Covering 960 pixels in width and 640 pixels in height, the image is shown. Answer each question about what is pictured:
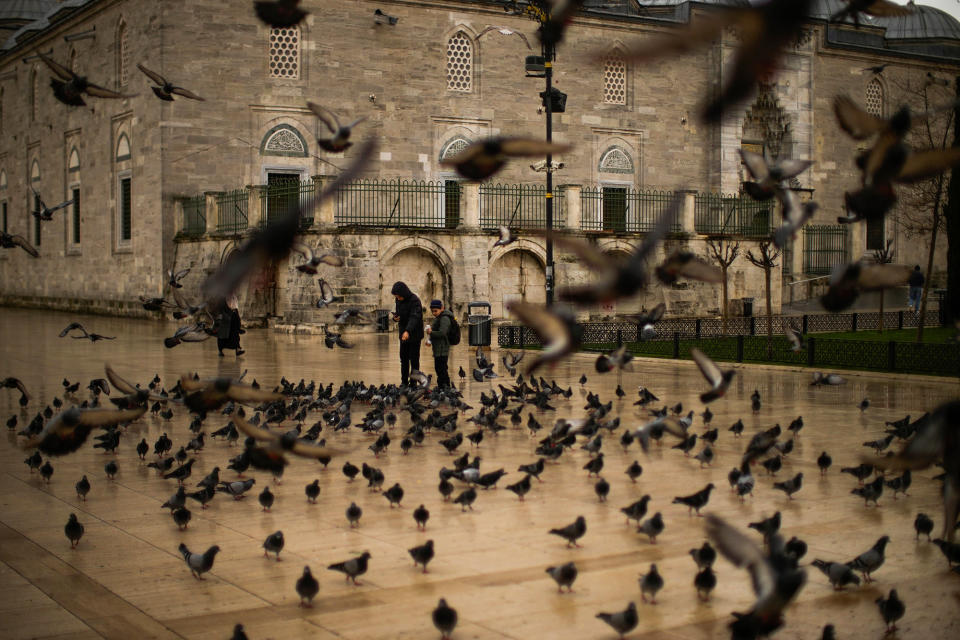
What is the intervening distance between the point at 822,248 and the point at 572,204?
1141 centimetres

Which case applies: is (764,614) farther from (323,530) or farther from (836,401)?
(836,401)

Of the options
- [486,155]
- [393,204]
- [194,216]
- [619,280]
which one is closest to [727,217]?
[393,204]

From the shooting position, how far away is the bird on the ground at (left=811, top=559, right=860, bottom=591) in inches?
191

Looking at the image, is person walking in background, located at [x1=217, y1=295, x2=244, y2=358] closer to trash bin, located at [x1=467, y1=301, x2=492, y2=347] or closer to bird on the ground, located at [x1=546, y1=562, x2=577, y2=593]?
trash bin, located at [x1=467, y1=301, x2=492, y2=347]

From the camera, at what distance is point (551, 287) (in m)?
20.8

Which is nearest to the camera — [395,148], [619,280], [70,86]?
[619,280]

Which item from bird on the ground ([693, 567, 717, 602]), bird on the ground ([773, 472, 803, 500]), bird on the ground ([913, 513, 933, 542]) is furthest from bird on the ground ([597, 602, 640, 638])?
bird on the ground ([773, 472, 803, 500])

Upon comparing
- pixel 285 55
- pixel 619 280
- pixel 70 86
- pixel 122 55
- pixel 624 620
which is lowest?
pixel 624 620

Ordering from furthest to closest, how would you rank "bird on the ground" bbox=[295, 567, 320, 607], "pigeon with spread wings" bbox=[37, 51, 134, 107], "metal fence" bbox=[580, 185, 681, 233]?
"metal fence" bbox=[580, 185, 681, 233]
"bird on the ground" bbox=[295, 567, 320, 607]
"pigeon with spread wings" bbox=[37, 51, 134, 107]

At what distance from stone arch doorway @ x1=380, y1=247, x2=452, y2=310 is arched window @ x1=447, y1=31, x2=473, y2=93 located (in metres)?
8.13

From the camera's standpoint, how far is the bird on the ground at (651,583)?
15.4 ft

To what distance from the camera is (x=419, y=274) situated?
25.5m

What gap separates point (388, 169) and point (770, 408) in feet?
66.9

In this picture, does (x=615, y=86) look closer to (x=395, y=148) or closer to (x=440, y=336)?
(x=395, y=148)
